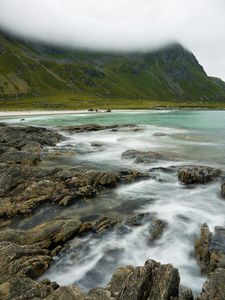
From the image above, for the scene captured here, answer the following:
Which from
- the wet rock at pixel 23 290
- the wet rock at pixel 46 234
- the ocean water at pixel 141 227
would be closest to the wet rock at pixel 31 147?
the ocean water at pixel 141 227

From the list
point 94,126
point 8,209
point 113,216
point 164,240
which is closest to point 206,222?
point 164,240

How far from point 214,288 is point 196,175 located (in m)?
11.2

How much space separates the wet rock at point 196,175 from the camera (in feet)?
49.5

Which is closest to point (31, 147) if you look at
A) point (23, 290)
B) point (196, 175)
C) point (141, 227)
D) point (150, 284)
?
point (141, 227)

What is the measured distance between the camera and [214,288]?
4.98 m

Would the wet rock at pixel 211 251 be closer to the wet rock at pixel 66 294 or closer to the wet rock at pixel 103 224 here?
the wet rock at pixel 103 224

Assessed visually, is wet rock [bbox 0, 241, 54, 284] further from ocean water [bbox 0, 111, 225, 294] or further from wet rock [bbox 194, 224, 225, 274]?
wet rock [bbox 194, 224, 225, 274]

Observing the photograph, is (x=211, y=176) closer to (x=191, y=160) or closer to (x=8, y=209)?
(x=191, y=160)

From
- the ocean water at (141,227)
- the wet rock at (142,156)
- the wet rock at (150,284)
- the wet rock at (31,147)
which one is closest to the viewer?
the wet rock at (150,284)

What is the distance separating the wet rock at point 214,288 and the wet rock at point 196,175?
1038cm

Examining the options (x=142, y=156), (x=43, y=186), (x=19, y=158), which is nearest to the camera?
(x=43, y=186)

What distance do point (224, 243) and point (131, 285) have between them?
5.37 metres

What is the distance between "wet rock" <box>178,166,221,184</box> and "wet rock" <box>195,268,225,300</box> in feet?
34.1

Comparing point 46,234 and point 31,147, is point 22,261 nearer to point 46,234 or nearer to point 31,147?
point 46,234
